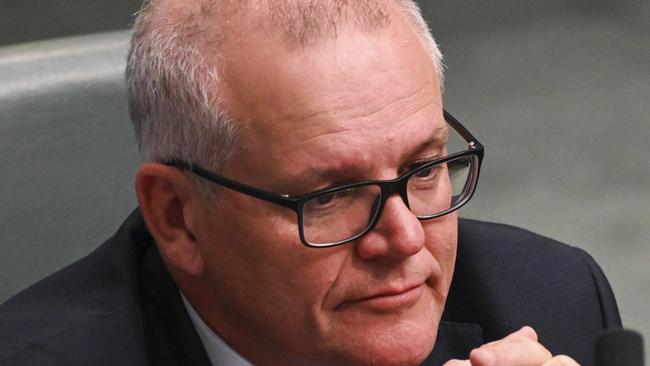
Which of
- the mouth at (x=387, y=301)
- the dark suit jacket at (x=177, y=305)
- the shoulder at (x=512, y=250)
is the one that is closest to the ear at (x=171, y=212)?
the dark suit jacket at (x=177, y=305)

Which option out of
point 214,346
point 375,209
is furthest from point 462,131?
point 214,346

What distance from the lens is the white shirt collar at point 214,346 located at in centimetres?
151

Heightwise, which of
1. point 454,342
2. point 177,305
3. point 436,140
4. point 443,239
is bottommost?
point 454,342

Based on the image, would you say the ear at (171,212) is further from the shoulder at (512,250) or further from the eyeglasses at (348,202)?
the shoulder at (512,250)

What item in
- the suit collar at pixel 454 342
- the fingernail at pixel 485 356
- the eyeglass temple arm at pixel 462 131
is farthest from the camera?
the suit collar at pixel 454 342

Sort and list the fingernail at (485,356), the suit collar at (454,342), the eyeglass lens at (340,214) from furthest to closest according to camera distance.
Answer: the suit collar at (454,342) < the eyeglass lens at (340,214) < the fingernail at (485,356)

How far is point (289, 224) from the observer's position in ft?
4.34

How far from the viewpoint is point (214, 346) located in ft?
5.02

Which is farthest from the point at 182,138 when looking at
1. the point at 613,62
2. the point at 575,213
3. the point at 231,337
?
the point at 613,62

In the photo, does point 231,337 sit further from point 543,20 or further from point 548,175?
point 543,20

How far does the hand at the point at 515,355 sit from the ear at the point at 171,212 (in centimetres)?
34

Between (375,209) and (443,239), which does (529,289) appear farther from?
(375,209)

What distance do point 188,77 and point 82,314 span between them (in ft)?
1.10

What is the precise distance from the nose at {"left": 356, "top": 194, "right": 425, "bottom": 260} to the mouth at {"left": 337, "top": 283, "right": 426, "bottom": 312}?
0.04 metres
